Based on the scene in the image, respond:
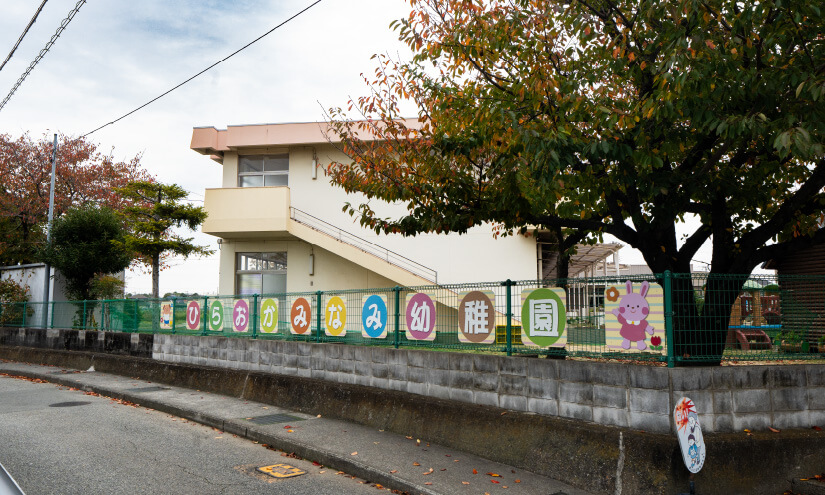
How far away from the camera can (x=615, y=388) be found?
6.02m

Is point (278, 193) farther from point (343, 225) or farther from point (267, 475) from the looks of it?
point (267, 475)

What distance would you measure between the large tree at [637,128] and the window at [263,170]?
11.4 m

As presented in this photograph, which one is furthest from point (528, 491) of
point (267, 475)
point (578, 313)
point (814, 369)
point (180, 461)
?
point (180, 461)

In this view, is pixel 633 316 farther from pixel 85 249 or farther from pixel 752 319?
pixel 85 249

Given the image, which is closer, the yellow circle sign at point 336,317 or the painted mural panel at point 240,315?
the yellow circle sign at point 336,317

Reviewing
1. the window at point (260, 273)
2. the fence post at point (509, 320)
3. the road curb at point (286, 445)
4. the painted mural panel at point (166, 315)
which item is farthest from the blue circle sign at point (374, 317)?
the window at point (260, 273)

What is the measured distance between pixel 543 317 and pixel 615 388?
126 centimetres

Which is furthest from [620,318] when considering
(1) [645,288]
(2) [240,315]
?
(2) [240,315]

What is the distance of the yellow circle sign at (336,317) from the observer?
32.6ft

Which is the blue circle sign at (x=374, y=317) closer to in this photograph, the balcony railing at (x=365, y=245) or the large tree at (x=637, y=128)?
the large tree at (x=637, y=128)

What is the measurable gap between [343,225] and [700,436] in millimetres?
15604

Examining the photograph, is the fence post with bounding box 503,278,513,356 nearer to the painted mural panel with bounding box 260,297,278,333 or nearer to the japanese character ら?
the painted mural panel with bounding box 260,297,278,333

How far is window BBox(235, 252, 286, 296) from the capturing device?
20.6 meters

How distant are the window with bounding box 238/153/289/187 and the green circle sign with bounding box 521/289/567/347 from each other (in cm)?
1534
